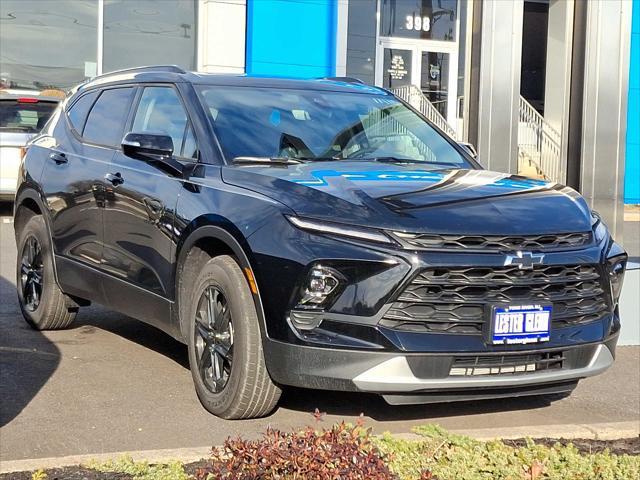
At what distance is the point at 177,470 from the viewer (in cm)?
402

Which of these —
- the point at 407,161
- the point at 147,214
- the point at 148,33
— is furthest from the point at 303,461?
the point at 148,33

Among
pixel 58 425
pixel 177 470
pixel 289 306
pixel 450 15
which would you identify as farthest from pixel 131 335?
pixel 450 15

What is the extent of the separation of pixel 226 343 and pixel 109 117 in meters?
2.33

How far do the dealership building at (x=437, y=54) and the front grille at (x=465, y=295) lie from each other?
18.3ft

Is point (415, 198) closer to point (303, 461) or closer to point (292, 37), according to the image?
point (303, 461)

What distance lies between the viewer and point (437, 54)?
22.8m

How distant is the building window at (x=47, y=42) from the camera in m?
17.7

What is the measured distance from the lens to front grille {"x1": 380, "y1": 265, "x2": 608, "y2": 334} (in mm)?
4555

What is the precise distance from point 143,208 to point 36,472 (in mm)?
2042

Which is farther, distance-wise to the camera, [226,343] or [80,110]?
[80,110]

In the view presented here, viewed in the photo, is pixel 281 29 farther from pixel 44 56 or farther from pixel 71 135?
pixel 71 135

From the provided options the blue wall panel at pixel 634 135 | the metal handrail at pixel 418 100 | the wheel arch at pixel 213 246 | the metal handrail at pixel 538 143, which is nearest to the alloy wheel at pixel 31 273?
the wheel arch at pixel 213 246

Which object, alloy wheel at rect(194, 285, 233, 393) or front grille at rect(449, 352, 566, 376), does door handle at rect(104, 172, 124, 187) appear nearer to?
alloy wheel at rect(194, 285, 233, 393)

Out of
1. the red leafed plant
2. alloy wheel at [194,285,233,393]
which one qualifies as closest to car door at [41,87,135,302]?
alloy wheel at [194,285,233,393]
